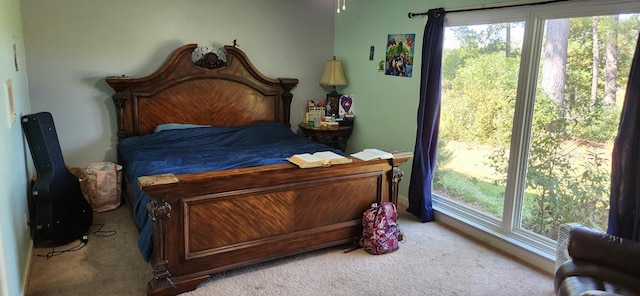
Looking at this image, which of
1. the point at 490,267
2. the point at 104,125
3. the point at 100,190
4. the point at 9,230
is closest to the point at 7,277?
the point at 9,230

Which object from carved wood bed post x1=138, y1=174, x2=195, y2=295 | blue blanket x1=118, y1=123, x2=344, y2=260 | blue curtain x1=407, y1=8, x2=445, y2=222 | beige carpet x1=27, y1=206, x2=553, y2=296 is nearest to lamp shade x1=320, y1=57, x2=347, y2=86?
blue blanket x1=118, y1=123, x2=344, y2=260

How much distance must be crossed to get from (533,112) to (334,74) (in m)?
2.29

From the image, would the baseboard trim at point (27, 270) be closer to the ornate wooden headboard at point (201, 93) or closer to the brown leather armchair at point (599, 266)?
the ornate wooden headboard at point (201, 93)

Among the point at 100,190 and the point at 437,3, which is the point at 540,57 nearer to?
the point at 437,3

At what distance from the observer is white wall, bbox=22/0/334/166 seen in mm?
3801

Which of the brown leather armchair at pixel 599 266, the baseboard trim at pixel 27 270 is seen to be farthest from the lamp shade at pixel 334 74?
the baseboard trim at pixel 27 270

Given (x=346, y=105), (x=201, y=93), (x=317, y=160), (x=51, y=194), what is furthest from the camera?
(x=346, y=105)

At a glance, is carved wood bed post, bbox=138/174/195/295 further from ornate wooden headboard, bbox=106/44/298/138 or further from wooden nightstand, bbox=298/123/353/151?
wooden nightstand, bbox=298/123/353/151

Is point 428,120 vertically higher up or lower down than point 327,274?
higher up

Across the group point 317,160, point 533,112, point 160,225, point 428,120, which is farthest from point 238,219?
point 533,112

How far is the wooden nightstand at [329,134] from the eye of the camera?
4.76 m

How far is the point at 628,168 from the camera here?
240cm

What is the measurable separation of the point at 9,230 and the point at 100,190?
5.60ft

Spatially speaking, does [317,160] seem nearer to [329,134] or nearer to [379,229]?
[379,229]
